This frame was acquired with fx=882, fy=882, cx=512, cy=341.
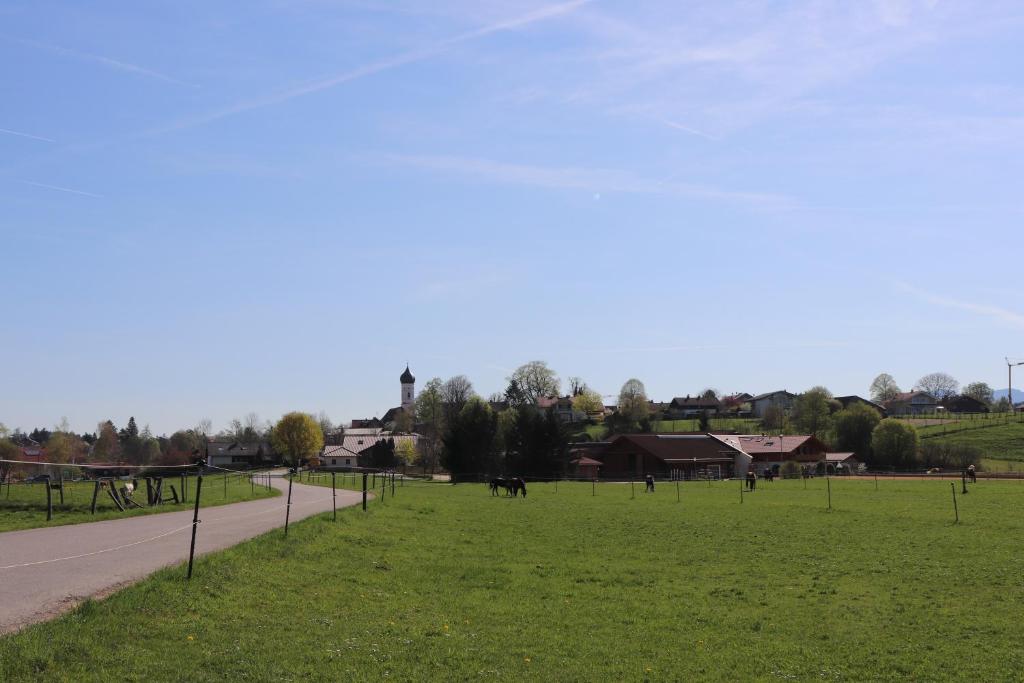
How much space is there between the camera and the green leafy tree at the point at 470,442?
101 m

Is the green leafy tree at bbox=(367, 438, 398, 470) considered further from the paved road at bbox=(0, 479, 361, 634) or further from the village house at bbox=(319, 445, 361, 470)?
the paved road at bbox=(0, 479, 361, 634)

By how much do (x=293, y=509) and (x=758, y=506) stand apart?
897 inches

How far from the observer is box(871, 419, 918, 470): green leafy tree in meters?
117

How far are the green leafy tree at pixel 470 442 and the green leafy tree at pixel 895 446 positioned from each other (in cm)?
5496

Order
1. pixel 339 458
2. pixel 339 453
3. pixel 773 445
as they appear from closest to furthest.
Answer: pixel 773 445
pixel 339 458
pixel 339 453

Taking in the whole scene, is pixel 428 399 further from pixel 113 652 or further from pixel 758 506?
pixel 113 652

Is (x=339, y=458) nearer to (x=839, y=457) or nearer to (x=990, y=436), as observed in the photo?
(x=839, y=457)

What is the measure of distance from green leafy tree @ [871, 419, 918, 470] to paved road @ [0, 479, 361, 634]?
342 ft

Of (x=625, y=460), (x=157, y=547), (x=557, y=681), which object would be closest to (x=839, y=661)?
(x=557, y=681)

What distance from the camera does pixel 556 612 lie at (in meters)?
16.3

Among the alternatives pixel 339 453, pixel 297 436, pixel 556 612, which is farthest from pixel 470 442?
pixel 556 612

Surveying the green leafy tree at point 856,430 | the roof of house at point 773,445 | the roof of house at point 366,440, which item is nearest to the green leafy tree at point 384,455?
the roof of house at point 366,440

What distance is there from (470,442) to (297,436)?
63.8 metres

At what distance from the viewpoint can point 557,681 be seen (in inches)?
465
